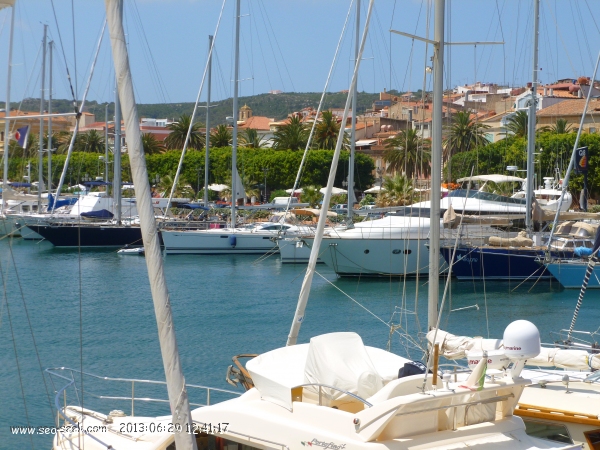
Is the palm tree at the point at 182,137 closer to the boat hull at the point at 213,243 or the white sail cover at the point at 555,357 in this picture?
the boat hull at the point at 213,243

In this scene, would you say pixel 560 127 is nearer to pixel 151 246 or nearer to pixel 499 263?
pixel 499 263

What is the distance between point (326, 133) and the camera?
6956 centimetres

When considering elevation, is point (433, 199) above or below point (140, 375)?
above

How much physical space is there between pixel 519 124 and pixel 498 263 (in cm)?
3452

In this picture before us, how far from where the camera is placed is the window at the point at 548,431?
8.84m

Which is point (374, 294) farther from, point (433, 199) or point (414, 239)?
point (433, 199)

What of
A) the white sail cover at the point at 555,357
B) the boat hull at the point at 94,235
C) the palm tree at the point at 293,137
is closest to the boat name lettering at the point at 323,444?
the white sail cover at the point at 555,357

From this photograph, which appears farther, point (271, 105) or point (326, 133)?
point (271, 105)

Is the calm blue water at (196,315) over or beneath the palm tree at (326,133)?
beneath

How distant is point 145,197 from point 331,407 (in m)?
2.83

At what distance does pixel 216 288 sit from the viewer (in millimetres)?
30016

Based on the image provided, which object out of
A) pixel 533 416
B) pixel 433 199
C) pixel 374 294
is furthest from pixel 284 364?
pixel 374 294

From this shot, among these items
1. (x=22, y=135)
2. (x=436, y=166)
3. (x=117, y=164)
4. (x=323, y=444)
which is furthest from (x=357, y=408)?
(x=117, y=164)

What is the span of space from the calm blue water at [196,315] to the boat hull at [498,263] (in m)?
0.51
